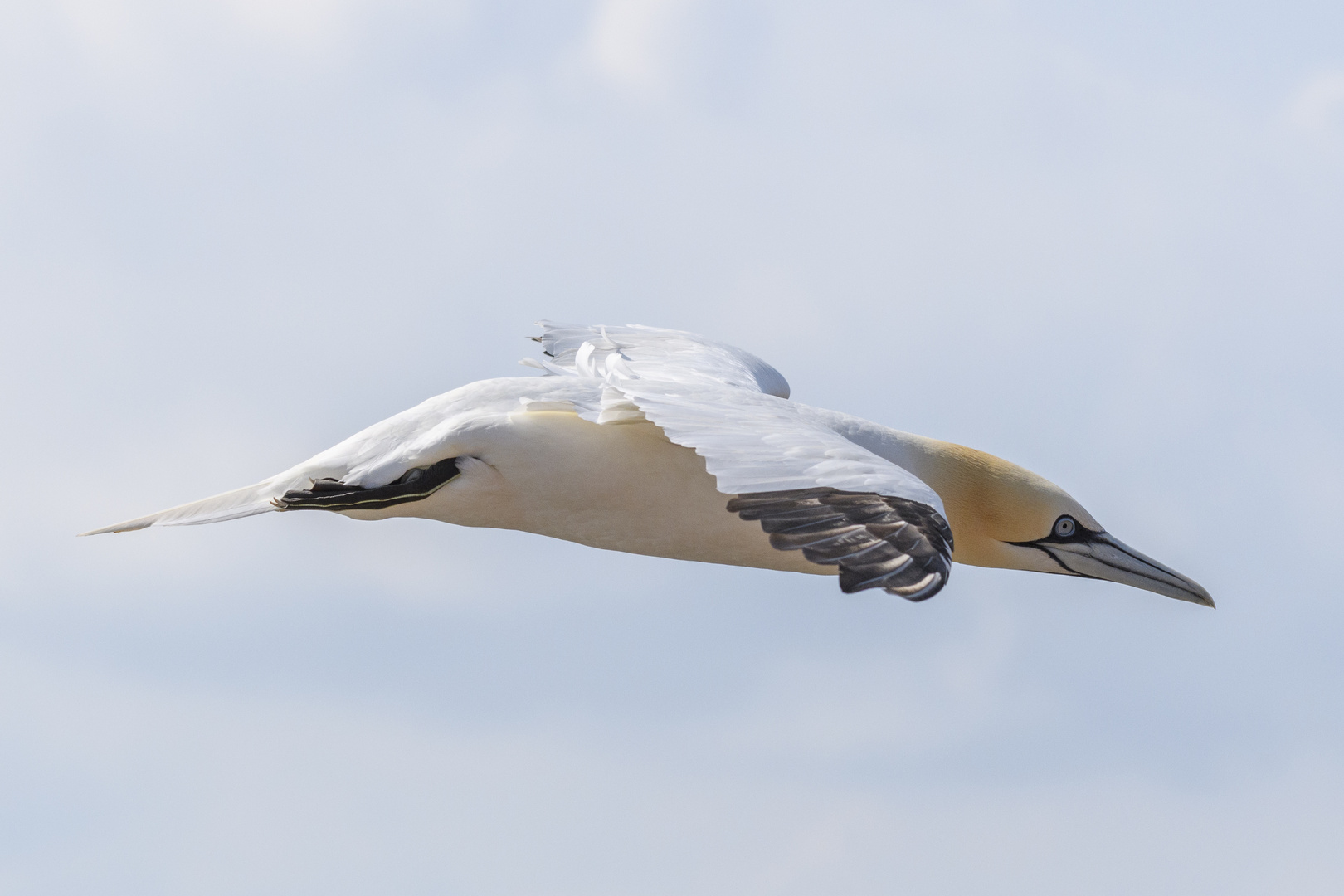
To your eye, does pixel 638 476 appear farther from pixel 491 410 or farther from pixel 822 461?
pixel 822 461

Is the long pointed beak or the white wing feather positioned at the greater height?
the white wing feather

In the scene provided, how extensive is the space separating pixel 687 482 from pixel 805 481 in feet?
5.87

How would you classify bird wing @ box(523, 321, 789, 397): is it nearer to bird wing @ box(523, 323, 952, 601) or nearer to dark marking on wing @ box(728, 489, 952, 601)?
bird wing @ box(523, 323, 952, 601)

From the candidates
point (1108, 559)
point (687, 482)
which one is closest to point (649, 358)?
point (687, 482)

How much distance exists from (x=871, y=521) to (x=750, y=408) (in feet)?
5.59

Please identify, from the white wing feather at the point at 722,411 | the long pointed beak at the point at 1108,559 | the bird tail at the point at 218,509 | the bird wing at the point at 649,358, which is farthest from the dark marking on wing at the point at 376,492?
the long pointed beak at the point at 1108,559

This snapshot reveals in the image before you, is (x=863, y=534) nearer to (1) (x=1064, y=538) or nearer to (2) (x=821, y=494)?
(2) (x=821, y=494)

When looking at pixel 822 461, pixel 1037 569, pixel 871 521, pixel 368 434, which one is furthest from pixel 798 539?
pixel 1037 569

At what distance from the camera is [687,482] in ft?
25.2

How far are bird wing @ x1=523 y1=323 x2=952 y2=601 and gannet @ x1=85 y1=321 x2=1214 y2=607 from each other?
0.01 metres

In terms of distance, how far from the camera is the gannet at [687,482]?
589 centimetres

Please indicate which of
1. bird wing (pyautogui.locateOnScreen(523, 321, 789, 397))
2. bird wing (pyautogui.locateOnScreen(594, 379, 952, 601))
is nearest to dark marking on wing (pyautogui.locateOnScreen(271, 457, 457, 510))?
bird wing (pyautogui.locateOnScreen(594, 379, 952, 601))

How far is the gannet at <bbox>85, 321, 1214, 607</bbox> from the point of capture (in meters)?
5.89

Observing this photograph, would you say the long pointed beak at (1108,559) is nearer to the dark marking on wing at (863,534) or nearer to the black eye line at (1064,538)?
the black eye line at (1064,538)
